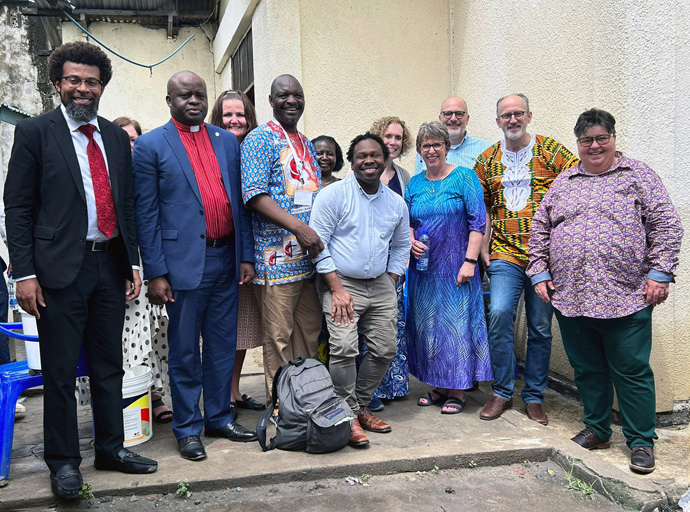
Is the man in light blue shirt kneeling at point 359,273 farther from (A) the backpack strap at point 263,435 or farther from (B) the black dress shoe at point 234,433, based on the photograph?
(B) the black dress shoe at point 234,433

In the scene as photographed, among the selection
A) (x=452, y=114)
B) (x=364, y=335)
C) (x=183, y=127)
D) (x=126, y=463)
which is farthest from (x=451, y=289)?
(x=126, y=463)

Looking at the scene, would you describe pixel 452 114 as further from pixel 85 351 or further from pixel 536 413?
pixel 85 351

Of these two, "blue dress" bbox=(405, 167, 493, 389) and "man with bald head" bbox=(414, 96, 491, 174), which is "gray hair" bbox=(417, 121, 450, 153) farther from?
"man with bald head" bbox=(414, 96, 491, 174)

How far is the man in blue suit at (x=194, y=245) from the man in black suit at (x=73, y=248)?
0.16m

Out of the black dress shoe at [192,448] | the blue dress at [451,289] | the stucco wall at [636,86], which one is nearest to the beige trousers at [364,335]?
the blue dress at [451,289]

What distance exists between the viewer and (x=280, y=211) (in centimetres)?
364

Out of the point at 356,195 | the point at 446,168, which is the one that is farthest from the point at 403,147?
the point at 356,195

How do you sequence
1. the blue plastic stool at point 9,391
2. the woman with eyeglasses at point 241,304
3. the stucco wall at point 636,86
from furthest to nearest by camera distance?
the woman with eyeglasses at point 241,304
the stucco wall at point 636,86
the blue plastic stool at point 9,391

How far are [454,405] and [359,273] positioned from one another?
4.33ft

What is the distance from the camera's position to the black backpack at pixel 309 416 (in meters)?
3.50

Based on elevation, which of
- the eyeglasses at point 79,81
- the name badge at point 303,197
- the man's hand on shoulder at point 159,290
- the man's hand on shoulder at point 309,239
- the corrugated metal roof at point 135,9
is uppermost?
the corrugated metal roof at point 135,9

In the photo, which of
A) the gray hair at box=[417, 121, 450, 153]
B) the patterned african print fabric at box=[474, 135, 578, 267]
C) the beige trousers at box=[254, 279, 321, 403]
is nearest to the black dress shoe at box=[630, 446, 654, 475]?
the patterned african print fabric at box=[474, 135, 578, 267]

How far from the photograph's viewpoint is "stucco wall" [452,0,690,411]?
398cm

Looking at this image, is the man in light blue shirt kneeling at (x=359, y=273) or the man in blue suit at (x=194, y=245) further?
the man in light blue shirt kneeling at (x=359, y=273)
